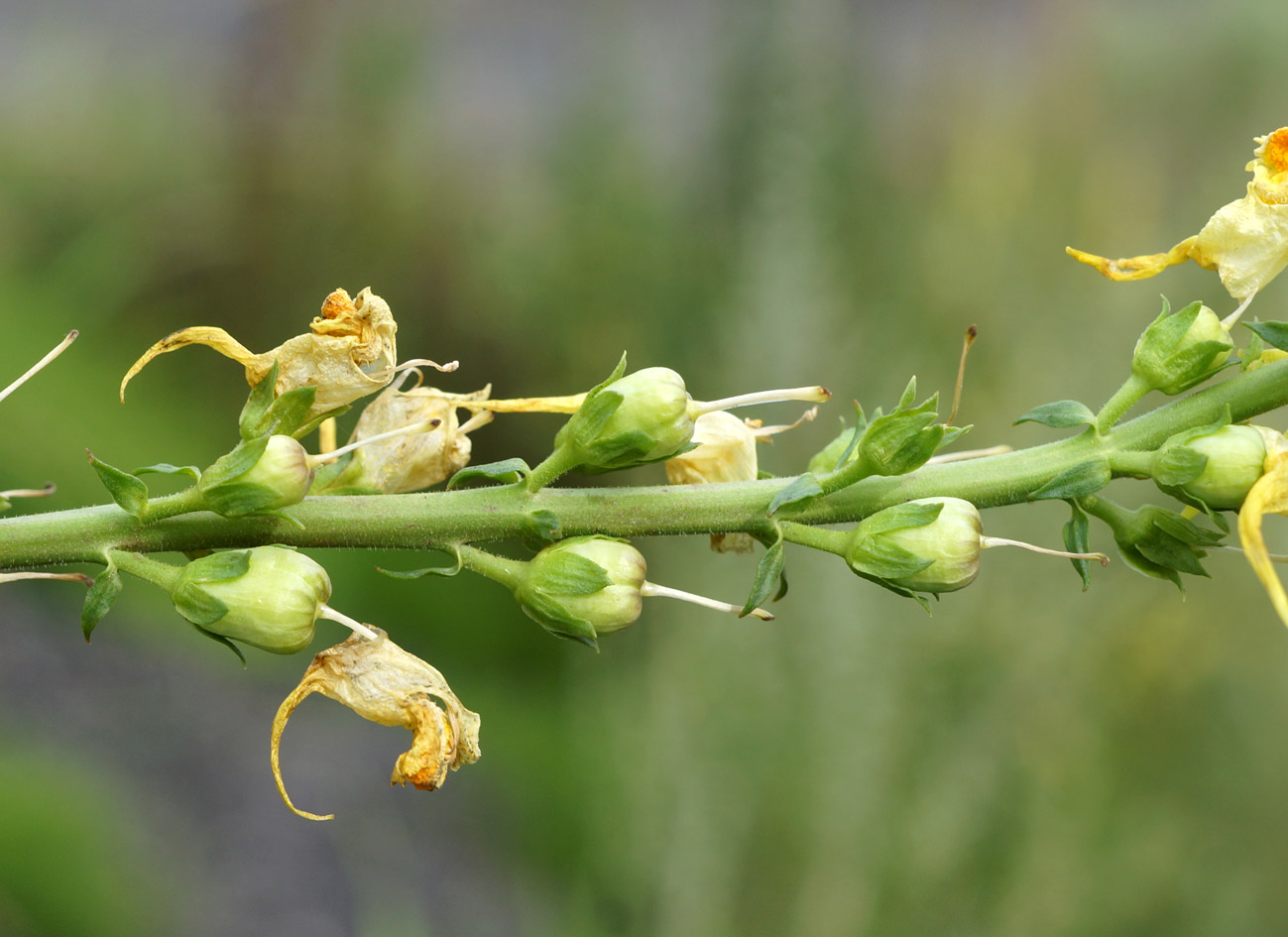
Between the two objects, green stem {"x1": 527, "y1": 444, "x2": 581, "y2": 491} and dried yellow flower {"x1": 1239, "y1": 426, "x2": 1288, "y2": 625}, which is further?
green stem {"x1": 527, "y1": 444, "x2": 581, "y2": 491}

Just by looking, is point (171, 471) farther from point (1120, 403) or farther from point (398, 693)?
point (1120, 403)

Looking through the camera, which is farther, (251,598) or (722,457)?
(722,457)

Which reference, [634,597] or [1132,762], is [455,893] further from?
[634,597]

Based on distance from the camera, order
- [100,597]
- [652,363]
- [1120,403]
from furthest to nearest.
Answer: [652,363] < [1120,403] < [100,597]

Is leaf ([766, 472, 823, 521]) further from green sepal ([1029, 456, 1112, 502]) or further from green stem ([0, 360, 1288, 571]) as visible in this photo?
green sepal ([1029, 456, 1112, 502])

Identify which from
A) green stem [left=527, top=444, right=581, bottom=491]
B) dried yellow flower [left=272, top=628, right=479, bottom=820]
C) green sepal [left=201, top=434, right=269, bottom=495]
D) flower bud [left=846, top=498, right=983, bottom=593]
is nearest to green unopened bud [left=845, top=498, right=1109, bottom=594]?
flower bud [left=846, top=498, right=983, bottom=593]

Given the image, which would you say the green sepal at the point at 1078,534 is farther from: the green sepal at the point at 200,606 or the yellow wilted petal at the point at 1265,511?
the green sepal at the point at 200,606

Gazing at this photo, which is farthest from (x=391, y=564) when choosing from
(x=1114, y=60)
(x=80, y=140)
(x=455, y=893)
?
(x=1114, y=60)

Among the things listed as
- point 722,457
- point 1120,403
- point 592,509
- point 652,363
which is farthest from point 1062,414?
point 652,363
